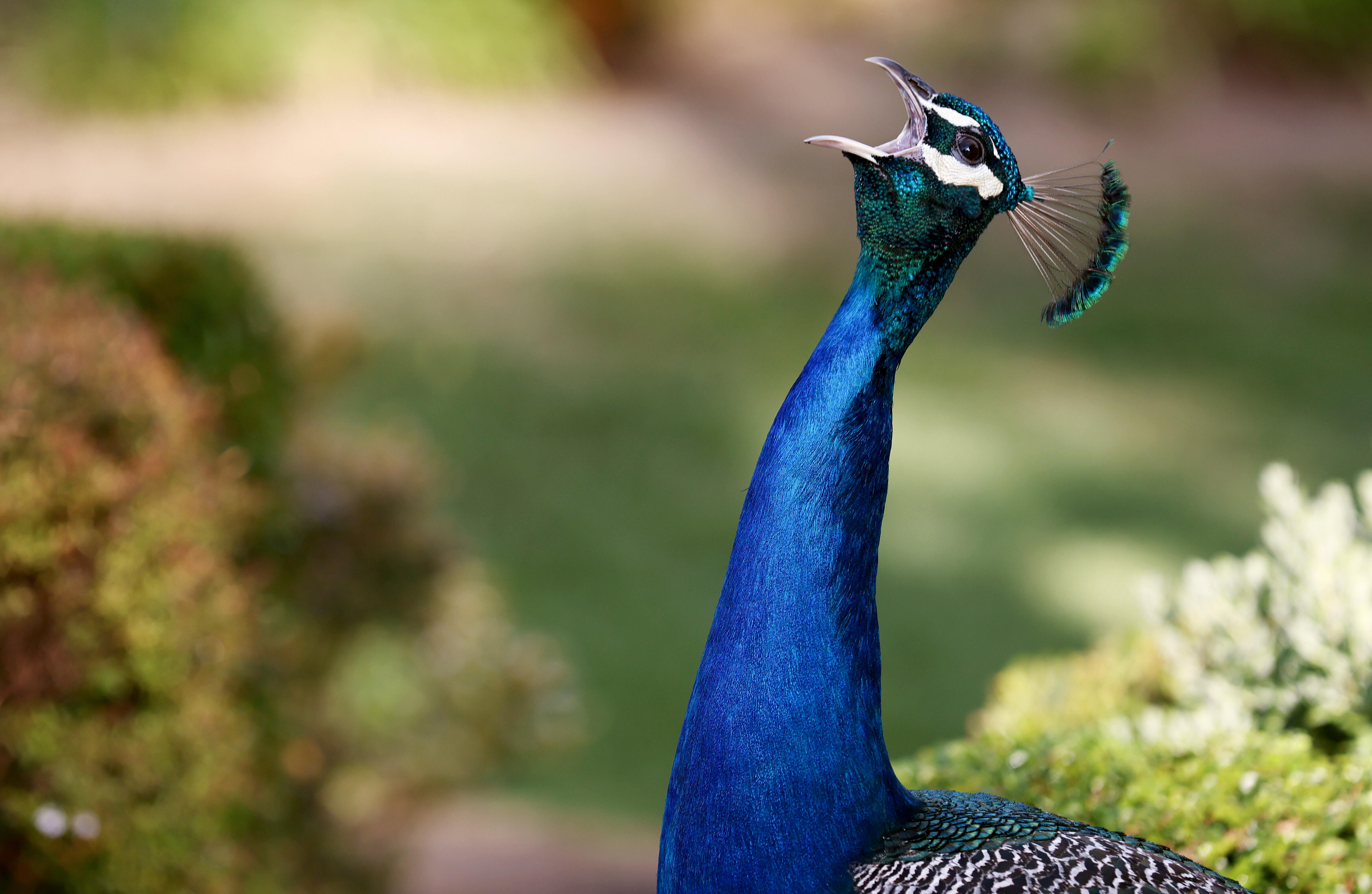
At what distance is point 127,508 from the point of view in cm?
235

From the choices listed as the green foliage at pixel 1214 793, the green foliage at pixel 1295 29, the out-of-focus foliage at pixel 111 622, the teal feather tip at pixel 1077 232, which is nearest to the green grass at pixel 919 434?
the green foliage at pixel 1295 29

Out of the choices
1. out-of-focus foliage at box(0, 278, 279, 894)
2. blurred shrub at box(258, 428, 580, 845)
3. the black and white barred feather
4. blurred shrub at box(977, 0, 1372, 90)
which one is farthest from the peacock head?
blurred shrub at box(977, 0, 1372, 90)

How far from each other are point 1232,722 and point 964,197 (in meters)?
1.37

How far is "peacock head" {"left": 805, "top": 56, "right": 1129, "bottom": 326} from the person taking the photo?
1307mm

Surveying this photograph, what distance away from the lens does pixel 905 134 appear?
4.29 feet

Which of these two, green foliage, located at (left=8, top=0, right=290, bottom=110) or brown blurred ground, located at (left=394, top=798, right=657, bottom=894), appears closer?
brown blurred ground, located at (left=394, top=798, right=657, bottom=894)

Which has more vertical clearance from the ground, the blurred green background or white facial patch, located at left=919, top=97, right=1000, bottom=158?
the blurred green background

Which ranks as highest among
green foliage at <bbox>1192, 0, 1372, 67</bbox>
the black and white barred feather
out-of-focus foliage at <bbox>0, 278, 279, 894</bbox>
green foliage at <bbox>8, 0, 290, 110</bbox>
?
green foliage at <bbox>8, 0, 290, 110</bbox>

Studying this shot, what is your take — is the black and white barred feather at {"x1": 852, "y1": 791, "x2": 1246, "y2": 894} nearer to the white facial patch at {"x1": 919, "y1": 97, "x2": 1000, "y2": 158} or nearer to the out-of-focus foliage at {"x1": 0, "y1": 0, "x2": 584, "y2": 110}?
the white facial patch at {"x1": 919, "y1": 97, "x2": 1000, "y2": 158}

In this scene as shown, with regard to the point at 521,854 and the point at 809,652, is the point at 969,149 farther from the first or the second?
the point at 521,854

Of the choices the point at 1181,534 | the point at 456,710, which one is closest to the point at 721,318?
the point at 1181,534

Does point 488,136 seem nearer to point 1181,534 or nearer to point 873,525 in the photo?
point 1181,534

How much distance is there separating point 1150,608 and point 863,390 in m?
1.41

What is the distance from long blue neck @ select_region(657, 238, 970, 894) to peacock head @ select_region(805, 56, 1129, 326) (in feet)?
0.13
